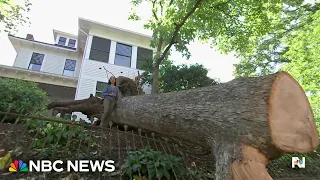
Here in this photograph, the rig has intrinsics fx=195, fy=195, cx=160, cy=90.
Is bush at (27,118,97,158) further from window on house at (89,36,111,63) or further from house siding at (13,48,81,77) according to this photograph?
house siding at (13,48,81,77)

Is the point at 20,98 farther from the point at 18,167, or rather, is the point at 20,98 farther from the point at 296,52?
the point at 296,52

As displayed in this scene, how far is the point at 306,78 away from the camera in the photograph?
9.10 metres

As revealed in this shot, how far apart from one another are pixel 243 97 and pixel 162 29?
21.8ft

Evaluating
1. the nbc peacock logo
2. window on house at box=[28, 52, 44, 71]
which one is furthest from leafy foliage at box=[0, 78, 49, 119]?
window on house at box=[28, 52, 44, 71]

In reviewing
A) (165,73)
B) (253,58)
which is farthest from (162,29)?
(253,58)

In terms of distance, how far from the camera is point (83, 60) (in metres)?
11.9

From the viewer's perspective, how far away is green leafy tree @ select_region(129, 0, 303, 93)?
25.7 ft

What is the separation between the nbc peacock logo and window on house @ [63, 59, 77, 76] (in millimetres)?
12307

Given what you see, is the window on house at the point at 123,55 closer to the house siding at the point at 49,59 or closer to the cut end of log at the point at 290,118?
the house siding at the point at 49,59

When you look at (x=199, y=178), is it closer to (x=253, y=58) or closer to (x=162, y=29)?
(x=162, y=29)

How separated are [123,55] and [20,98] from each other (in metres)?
7.74

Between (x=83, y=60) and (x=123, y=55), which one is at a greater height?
(x=123, y=55)

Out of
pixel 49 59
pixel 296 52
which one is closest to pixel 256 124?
pixel 296 52

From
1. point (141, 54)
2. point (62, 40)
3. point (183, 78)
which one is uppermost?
point (62, 40)
